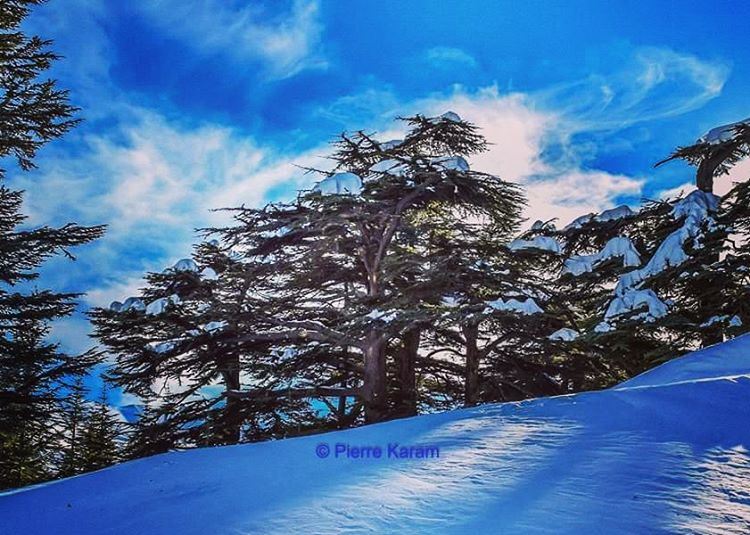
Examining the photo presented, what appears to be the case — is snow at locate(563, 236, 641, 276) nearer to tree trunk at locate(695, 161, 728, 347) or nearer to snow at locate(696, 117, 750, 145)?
tree trunk at locate(695, 161, 728, 347)

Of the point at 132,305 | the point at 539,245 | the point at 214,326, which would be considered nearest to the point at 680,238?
the point at 539,245

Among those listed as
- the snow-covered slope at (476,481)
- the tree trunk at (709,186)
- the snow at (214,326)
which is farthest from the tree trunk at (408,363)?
the snow-covered slope at (476,481)

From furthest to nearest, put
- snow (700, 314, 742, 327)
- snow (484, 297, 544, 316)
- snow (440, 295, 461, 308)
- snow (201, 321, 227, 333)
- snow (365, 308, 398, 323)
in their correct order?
snow (201, 321, 227, 333) < snow (440, 295, 461, 308) < snow (365, 308, 398, 323) < snow (484, 297, 544, 316) < snow (700, 314, 742, 327)

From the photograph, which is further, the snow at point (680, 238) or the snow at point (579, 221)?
the snow at point (579, 221)

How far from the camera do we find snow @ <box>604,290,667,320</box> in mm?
6973

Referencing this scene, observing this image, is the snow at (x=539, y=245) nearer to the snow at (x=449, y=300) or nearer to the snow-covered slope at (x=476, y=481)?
the snow at (x=449, y=300)

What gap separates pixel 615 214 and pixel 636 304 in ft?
11.9

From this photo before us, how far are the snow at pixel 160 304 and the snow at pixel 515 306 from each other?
22.6ft

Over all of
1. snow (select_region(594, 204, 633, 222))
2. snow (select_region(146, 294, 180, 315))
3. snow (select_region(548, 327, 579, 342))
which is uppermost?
snow (select_region(594, 204, 633, 222))

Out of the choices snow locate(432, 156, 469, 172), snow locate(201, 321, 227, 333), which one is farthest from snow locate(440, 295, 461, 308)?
snow locate(201, 321, 227, 333)

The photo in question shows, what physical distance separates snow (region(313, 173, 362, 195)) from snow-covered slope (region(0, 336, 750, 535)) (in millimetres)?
5831

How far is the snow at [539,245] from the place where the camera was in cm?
917

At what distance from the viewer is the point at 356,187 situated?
8.68m

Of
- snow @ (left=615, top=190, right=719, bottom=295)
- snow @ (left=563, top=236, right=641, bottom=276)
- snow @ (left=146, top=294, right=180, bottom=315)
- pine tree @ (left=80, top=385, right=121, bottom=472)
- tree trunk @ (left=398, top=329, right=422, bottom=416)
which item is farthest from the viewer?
pine tree @ (left=80, top=385, right=121, bottom=472)
